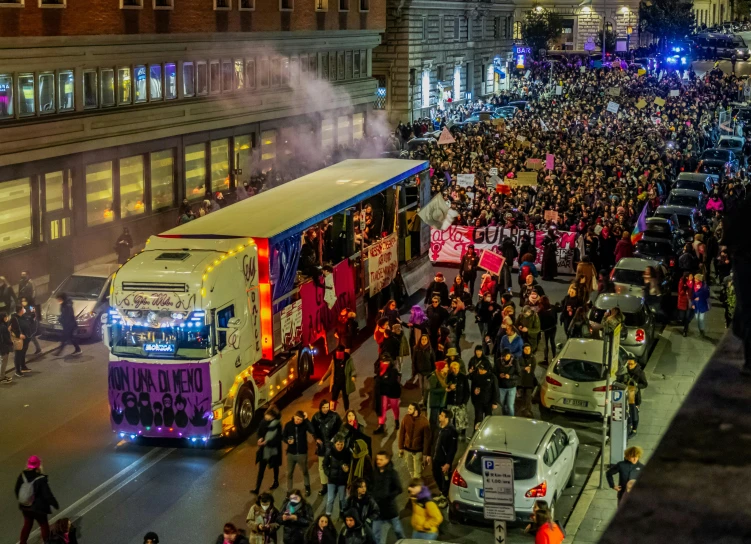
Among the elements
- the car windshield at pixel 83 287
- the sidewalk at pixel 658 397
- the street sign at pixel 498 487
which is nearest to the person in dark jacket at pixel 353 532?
the street sign at pixel 498 487

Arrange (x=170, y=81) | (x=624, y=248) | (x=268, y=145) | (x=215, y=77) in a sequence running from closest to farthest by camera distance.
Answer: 1. (x=624, y=248)
2. (x=170, y=81)
3. (x=215, y=77)
4. (x=268, y=145)

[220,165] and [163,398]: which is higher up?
[220,165]

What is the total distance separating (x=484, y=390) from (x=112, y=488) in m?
5.35

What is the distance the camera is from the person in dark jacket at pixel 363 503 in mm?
12484

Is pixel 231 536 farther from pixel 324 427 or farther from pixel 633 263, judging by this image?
pixel 633 263

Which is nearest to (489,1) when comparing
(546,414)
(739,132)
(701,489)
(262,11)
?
(739,132)

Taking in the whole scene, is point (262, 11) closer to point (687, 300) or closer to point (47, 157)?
point (47, 157)

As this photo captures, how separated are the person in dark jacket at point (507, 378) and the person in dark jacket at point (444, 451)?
125 inches

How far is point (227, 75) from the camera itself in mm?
42406

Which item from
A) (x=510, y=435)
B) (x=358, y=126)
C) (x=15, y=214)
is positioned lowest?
(x=510, y=435)

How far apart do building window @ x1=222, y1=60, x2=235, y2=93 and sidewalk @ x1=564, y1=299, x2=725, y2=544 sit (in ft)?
68.4

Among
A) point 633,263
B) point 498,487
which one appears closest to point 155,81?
point 633,263

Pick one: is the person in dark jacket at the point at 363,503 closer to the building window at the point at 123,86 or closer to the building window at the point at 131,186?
the building window at the point at 131,186

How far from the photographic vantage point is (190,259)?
17.0 m
